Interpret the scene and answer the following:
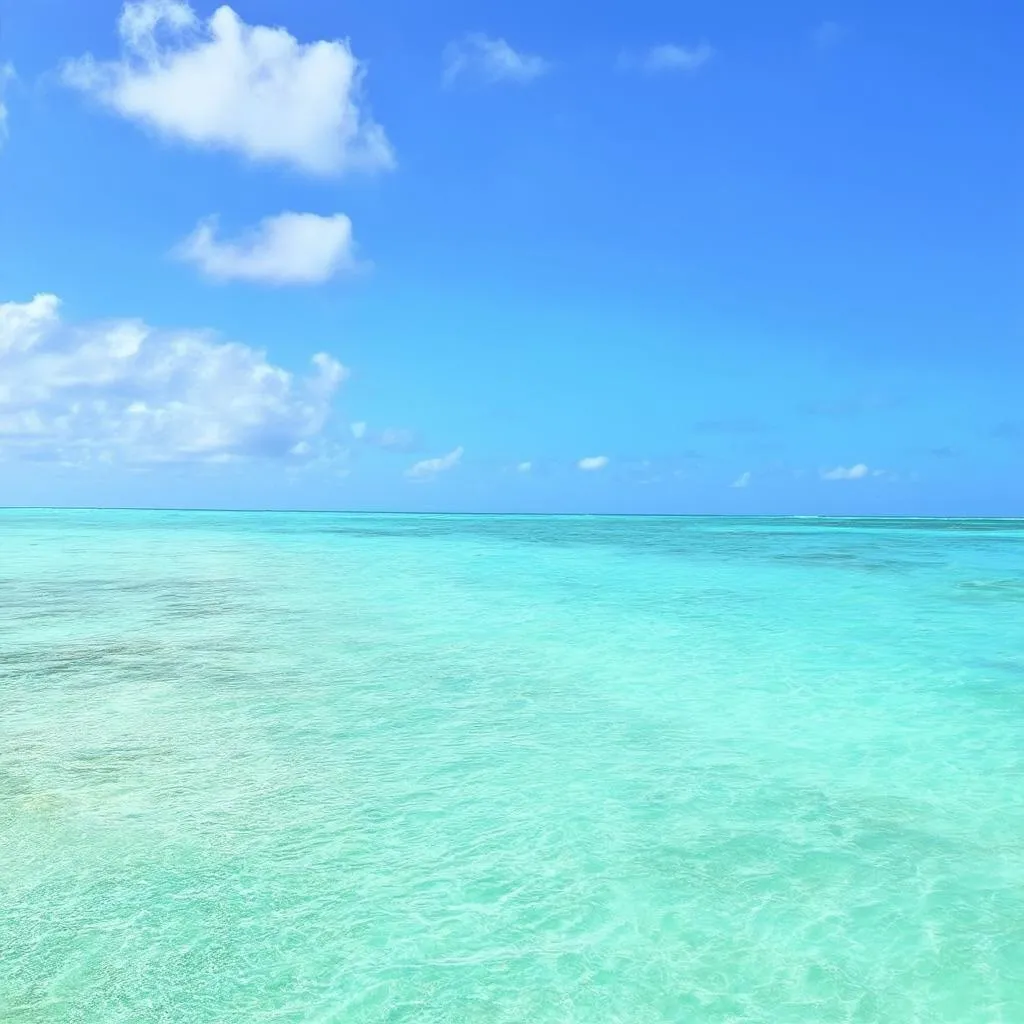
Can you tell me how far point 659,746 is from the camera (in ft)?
15.1

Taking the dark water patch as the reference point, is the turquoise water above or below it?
below

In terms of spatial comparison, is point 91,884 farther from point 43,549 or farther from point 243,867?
point 43,549

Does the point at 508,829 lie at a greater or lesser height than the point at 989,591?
lesser

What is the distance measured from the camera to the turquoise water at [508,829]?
2355 mm

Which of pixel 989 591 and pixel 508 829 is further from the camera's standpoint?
pixel 989 591

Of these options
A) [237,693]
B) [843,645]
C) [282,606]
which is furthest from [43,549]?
[843,645]

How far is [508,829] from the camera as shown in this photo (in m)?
3.44

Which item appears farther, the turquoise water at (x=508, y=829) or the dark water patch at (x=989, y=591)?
the dark water patch at (x=989, y=591)

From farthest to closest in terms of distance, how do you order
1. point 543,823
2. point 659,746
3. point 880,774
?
point 659,746 → point 880,774 → point 543,823

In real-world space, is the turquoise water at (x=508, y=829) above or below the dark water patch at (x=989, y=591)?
below

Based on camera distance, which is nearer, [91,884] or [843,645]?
[91,884]

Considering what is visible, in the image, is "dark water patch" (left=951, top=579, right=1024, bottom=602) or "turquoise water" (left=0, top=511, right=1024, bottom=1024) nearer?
"turquoise water" (left=0, top=511, right=1024, bottom=1024)

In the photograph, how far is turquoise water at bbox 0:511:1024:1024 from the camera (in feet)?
7.73

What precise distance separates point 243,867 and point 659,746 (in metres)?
2.39
